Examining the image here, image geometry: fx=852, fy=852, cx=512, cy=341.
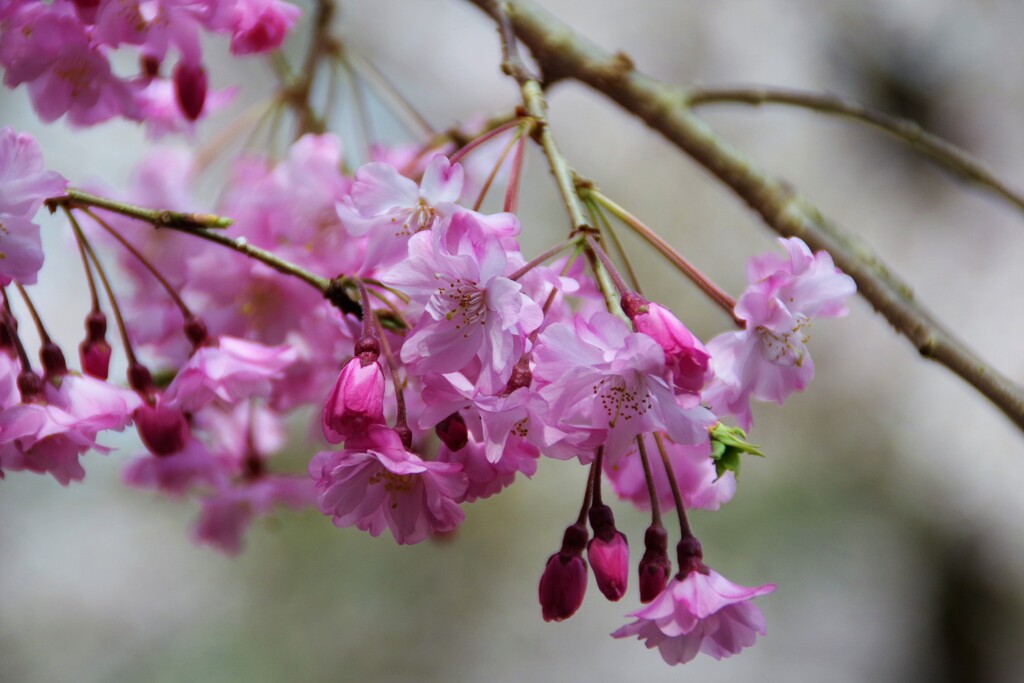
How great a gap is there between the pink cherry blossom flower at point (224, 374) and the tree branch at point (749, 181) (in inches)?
13.2

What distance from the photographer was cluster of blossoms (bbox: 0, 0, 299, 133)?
24.6 inches

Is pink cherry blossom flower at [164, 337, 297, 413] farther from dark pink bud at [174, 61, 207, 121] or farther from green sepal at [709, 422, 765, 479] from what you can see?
green sepal at [709, 422, 765, 479]

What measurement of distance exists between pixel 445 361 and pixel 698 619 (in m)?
0.22

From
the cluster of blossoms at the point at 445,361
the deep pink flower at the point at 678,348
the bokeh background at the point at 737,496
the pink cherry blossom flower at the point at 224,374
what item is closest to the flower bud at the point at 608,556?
the cluster of blossoms at the point at 445,361

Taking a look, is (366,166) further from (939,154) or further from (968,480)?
(968,480)

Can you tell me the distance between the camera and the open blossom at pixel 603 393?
432 millimetres

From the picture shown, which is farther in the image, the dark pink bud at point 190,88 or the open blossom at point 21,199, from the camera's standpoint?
the dark pink bud at point 190,88

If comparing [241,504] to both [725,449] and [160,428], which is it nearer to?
[160,428]

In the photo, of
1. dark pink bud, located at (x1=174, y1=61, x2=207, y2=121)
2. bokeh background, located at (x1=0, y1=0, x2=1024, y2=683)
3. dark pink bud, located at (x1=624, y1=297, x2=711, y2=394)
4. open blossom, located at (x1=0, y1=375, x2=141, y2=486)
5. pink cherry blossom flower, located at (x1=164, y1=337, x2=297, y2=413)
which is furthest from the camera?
bokeh background, located at (x1=0, y1=0, x2=1024, y2=683)

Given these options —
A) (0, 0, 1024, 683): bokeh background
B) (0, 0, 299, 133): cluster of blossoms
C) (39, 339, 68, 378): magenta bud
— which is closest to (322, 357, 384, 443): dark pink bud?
(39, 339, 68, 378): magenta bud

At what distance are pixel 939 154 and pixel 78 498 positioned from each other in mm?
3761

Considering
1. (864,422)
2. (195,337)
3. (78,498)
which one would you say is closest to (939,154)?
(195,337)

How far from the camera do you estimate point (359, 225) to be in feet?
1.88

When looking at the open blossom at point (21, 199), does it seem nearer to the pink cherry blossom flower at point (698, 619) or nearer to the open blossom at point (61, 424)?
the open blossom at point (61, 424)
